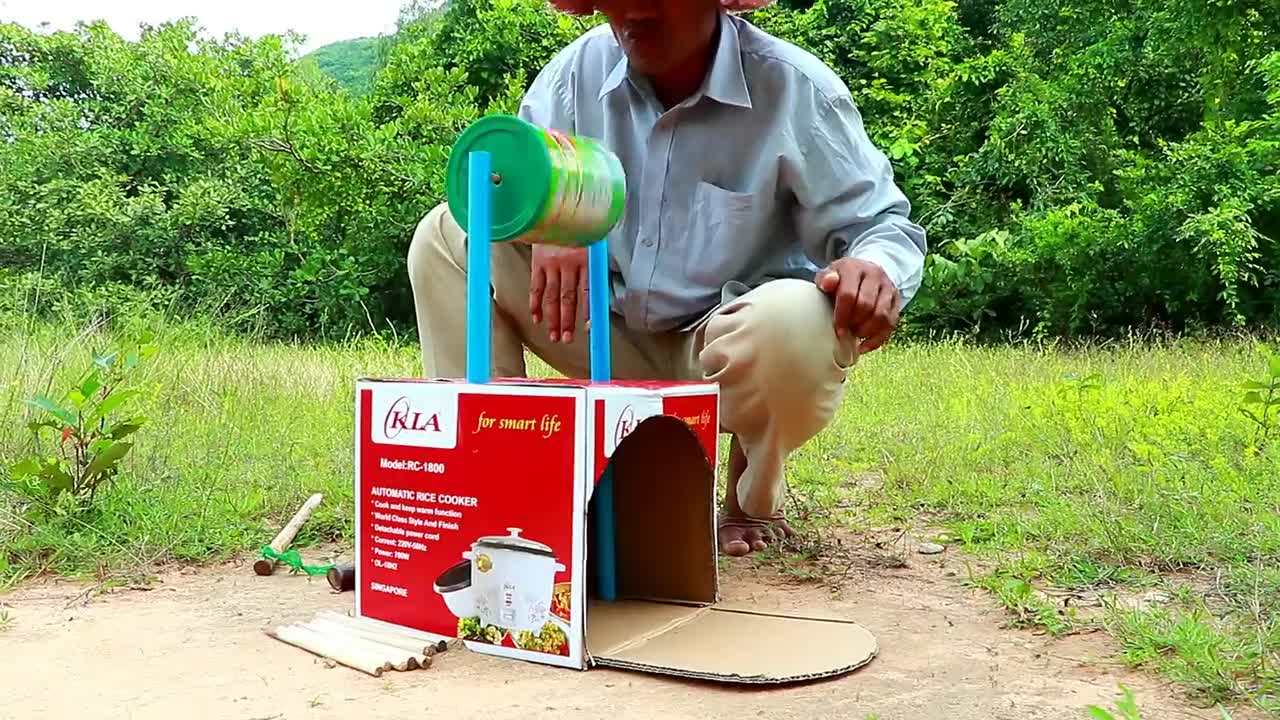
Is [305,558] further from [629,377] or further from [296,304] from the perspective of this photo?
[296,304]

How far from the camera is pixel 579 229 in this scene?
1.81 m

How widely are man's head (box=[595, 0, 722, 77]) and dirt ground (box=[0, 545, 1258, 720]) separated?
1.04m

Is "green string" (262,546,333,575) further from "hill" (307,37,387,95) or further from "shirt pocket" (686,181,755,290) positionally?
"hill" (307,37,387,95)

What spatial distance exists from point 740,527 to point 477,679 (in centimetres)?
94

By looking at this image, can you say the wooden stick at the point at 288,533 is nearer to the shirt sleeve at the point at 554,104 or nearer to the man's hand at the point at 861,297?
the shirt sleeve at the point at 554,104

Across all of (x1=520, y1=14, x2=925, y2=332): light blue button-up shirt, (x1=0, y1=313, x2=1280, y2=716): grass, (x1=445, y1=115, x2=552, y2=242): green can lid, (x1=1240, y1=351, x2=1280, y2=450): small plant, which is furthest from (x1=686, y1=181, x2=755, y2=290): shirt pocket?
(x1=1240, y1=351, x2=1280, y2=450): small plant

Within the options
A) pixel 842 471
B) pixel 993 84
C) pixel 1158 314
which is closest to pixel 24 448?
pixel 842 471

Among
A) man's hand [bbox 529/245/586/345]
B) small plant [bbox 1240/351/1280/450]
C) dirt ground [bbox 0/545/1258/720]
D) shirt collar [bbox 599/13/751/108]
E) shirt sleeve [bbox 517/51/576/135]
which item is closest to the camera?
dirt ground [bbox 0/545/1258/720]

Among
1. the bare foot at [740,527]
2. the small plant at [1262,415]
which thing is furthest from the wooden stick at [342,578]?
the small plant at [1262,415]

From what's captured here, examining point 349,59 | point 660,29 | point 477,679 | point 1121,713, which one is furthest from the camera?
point 349,59

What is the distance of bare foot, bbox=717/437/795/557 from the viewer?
2.32 metres

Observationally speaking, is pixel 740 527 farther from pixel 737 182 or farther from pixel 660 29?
pixel 660 29

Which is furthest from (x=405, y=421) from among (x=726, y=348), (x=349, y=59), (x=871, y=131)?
(x=349, y=59)

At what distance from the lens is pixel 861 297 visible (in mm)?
2002
